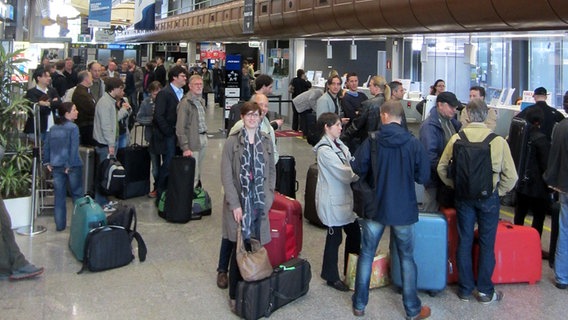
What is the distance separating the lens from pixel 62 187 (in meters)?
6.04

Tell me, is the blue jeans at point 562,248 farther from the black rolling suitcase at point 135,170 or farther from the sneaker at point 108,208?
the black rolling suitcase at point 135,170

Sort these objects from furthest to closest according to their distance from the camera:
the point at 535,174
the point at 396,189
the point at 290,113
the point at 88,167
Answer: the point at 290,113 < the point at 88,167 < the point at 535,174 < the point at 396,189

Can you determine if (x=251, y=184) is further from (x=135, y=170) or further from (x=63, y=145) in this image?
(x=135, y=170)

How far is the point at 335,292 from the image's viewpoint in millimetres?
4594

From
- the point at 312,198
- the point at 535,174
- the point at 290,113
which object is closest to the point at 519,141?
the point at 535,174

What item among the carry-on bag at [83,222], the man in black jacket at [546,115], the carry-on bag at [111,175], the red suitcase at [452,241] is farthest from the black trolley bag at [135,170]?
the man in black jacket at [546,115]

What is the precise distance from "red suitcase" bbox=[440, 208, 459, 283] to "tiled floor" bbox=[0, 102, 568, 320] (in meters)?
0.13

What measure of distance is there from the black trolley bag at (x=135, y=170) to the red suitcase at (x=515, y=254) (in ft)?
15.3

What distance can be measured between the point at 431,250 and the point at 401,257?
481 millimetres

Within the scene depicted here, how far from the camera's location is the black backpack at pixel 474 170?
4082mm

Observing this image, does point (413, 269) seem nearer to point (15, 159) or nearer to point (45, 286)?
point (45, 286)

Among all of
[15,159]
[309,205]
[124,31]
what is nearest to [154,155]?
[15,159]

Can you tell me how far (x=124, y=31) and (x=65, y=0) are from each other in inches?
513

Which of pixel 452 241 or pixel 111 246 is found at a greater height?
pixel 452 241
